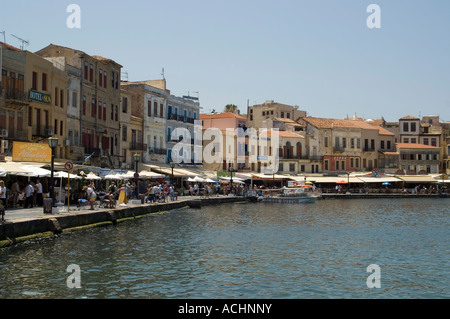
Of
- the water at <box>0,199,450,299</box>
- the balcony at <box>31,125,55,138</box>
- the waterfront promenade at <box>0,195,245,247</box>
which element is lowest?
the water at <box>0,199,450,299</box>

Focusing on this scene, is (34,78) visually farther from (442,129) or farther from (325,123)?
(442,129)

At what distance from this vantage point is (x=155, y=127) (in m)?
65.9

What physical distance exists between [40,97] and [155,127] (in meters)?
26.6

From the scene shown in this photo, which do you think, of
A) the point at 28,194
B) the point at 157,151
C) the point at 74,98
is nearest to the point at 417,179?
the point at 157,151

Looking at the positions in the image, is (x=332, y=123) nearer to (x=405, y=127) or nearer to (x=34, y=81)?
(x=405, y=127)

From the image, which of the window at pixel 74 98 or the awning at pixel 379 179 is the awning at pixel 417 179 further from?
the window at pixel 74 98

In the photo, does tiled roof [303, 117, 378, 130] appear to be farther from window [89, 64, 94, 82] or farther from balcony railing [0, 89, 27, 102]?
balcony railing [0, 89, 27, 102]

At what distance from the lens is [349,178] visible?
267ft

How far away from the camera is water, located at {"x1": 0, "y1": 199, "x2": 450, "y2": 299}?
1524 cm

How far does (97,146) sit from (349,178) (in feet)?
136

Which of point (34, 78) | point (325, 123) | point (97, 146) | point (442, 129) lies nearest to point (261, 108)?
point (325, 123)

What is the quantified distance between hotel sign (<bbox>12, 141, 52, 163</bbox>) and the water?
7492 mm

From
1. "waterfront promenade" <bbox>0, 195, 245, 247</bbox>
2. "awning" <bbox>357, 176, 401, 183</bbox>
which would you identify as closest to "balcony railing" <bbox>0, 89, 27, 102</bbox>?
"waterfront promenade" <bbox>0, 195, 245, 247</bbox>

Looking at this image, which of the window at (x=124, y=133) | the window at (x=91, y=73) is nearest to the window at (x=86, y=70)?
the window at (x=91, y=73)
